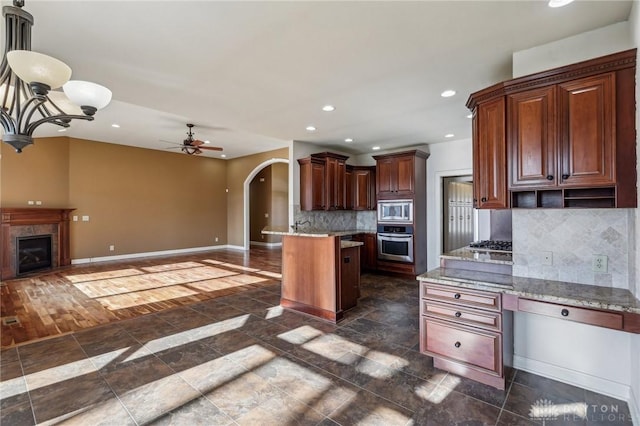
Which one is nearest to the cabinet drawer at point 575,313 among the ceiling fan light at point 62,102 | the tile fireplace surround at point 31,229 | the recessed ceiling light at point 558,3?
the recessed ceiling light at point 558,3

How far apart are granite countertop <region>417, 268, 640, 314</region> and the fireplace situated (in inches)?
314

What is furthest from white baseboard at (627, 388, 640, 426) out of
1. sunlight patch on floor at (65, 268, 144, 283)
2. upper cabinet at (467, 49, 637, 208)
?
sunlight patch on floor at (65, 268, 144, 283)

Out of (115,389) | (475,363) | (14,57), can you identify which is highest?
(14,57)

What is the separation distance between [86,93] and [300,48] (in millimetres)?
1599

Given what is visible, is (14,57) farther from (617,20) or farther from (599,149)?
(617,20)

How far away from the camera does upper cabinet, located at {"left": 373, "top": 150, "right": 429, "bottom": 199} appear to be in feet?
18.8

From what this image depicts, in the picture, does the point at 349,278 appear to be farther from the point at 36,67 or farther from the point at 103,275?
the point at 103,275

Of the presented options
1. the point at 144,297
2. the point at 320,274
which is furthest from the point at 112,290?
the point at 320,274

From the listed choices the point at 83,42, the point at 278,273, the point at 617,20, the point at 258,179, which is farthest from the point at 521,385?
the point at 258,179

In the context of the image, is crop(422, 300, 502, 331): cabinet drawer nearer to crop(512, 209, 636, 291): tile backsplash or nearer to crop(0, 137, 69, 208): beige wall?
crop(512, 209, 636, 291): tile backsplash

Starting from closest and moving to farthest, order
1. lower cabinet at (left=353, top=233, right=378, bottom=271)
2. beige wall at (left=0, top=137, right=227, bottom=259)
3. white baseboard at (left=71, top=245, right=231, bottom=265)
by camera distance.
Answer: lower cabinet at (left=353, top=233, right=378, bottom=271) < beige wall at (left=0, top=137, right=227, bottom=259) < white baseboard at (left=71, top=245, right=231, bottom=265)

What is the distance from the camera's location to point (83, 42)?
235 cm

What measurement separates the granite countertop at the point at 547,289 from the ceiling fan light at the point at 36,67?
9.45 ft

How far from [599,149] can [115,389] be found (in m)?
3.88
